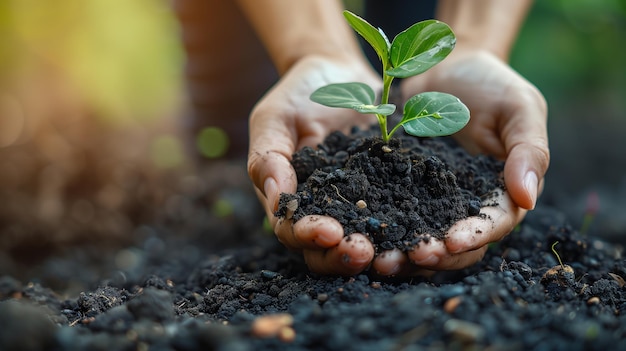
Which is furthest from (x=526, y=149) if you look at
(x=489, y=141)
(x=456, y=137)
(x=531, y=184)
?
(x=456, y=137)

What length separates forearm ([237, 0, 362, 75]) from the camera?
2219 mm

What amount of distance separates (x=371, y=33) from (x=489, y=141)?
0.62 metres

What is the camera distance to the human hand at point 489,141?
1.43 meters

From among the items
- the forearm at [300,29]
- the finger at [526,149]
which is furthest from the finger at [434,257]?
the forearm at [300,29]

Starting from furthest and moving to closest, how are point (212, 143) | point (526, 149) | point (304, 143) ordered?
point (212, 143), point (304, 143), point (526, 149)

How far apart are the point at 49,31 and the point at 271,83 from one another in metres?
1.61

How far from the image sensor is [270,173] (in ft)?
5.16

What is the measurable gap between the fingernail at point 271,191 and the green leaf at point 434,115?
382 mm

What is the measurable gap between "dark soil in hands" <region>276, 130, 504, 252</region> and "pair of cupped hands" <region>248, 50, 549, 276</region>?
38 mm

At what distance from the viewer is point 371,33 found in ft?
4.80

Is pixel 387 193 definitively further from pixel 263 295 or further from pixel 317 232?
pixel 263 295

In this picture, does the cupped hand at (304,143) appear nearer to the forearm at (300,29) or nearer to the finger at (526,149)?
the forearm at (300,29)

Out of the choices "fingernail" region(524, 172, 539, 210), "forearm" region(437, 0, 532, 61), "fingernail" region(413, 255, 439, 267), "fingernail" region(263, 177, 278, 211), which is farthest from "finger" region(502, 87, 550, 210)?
"fingernail" region(263, 177, 278, 211)

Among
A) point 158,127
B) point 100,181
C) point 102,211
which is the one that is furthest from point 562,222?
point 158,127
